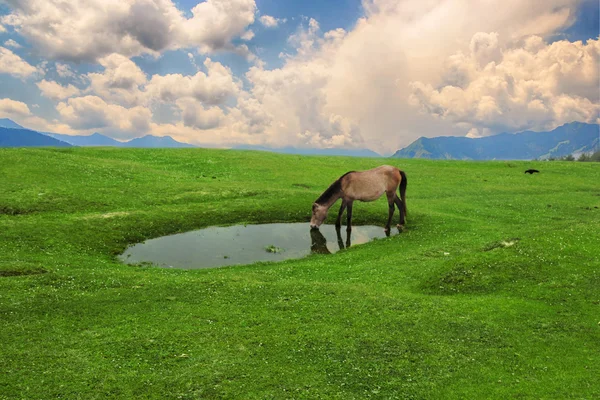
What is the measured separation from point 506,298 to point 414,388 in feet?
24.1

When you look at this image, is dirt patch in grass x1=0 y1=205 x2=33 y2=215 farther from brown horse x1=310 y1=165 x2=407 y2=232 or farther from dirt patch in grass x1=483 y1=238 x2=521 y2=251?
dirt patch in grass x1=483 y1=238 x2=521 y2=251

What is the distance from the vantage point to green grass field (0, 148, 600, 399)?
9.80 metres

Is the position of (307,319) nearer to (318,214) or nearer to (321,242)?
(321,242)

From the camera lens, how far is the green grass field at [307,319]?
9805mm

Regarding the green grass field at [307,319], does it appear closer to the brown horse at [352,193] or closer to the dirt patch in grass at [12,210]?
the dirt patch in grass at [12,210]

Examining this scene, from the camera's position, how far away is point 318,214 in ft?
102

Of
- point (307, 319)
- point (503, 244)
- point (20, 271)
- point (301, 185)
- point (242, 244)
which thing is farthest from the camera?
point (301, 185)

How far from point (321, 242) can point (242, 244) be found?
5901 millimetres

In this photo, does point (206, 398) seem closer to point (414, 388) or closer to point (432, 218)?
point (414, 388)

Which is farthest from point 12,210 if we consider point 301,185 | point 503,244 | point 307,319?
point 503,244

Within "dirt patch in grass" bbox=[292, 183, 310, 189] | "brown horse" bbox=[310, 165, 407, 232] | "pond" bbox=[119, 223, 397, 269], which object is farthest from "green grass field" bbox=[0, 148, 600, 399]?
"dirt patch in grass" bbox=[292, 183, 310, 189]

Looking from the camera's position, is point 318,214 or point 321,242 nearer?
point 321,242

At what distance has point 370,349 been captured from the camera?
37.5 feet

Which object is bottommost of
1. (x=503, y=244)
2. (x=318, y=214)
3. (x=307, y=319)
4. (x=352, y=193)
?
(x=307, y=319)
